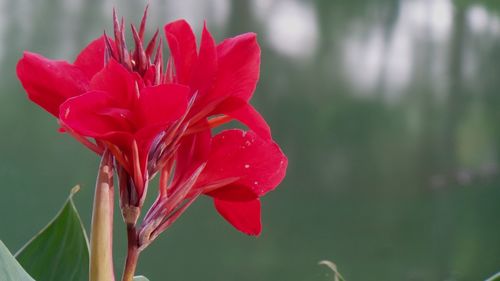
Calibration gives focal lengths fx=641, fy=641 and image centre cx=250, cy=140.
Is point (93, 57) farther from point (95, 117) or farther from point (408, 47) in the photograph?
point (408, 47)

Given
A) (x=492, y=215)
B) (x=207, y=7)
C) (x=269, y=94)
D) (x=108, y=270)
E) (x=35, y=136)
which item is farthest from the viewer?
(x=492, y=215)

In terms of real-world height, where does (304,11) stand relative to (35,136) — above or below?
above

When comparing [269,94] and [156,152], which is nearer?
[156,152]

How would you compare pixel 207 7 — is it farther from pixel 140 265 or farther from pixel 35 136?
pixel 140 265

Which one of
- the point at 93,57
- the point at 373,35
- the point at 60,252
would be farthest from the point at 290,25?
the point at 93,57

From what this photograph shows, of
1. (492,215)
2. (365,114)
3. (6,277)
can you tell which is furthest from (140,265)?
(6,277)

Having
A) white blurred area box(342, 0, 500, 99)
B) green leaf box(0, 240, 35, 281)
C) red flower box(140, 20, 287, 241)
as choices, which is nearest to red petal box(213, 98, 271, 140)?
red flower box(140, 20, 287, 241)

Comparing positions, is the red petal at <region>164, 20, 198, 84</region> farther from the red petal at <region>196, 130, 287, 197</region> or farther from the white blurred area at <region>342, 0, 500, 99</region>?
the white blurred area at <region>342, 0, 500, 99</region>
